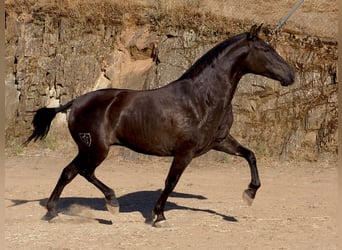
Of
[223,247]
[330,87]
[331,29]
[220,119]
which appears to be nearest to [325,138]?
[330,87]

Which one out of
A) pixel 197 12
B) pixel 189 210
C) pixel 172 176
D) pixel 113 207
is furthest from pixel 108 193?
pixel 197 12

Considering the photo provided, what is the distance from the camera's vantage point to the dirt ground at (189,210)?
268 inches

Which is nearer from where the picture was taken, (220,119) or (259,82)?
(220,119)

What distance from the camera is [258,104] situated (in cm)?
1452

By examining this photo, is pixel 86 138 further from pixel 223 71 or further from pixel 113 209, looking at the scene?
pixel 223 71

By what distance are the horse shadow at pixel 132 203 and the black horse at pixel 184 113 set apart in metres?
0.56

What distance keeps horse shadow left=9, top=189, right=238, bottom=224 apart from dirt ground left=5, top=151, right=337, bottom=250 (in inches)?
A: 0.5

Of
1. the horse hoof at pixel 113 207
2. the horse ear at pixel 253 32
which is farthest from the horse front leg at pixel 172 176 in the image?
the horse ear at pixel 253 32

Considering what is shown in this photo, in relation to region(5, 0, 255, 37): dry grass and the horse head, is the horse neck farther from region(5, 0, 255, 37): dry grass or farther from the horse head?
region(5, 0, 255, 37): dry grass

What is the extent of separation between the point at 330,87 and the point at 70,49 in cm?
668

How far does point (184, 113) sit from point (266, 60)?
1.12 meters

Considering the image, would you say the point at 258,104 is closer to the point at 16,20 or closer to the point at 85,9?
the point at 85,9

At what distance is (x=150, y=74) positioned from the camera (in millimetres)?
15531

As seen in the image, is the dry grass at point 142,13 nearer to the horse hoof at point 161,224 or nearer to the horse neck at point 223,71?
the horse neck at point 223,71
